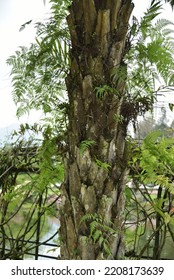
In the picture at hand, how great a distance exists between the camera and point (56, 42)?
47.8 inches

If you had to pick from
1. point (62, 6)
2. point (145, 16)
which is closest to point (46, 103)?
point (62, 6)

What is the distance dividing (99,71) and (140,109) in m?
0.18

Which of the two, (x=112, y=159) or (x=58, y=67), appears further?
(x=58, y=67)

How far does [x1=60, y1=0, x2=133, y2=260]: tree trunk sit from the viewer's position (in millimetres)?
1058

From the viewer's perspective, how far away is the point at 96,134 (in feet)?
3.52

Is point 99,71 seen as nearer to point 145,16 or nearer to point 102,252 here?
point 145,16

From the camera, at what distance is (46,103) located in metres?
1.34

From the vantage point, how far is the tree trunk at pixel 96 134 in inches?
41.6

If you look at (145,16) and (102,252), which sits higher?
(145,16)

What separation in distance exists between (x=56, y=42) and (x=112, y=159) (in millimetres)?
415
